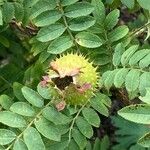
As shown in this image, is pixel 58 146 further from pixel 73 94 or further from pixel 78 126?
pixel 73 94

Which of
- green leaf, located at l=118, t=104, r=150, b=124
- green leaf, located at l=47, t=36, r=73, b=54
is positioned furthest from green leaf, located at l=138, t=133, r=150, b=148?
green leaf, located at l=47, t=36, r=73, b=54

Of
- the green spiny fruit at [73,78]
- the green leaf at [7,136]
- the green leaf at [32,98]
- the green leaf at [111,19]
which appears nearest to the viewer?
the green spiny fruit at [73,78]

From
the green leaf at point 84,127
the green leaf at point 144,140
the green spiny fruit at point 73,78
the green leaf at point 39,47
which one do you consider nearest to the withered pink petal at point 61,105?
the green spiny fruit at point 73,78

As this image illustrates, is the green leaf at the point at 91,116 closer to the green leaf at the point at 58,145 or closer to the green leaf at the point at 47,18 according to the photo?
the green leaf at the point at 58,145

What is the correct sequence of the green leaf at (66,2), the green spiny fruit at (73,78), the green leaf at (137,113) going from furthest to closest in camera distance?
the green leaf at (66,2)
the green spiny fruit at (73,78)
the green leaf at (137,113)

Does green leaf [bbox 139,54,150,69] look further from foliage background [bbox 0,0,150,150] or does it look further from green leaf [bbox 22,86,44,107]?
green leaf [bbox 22,86,44,107]

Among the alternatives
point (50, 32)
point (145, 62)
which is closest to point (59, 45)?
point (50, 32)
